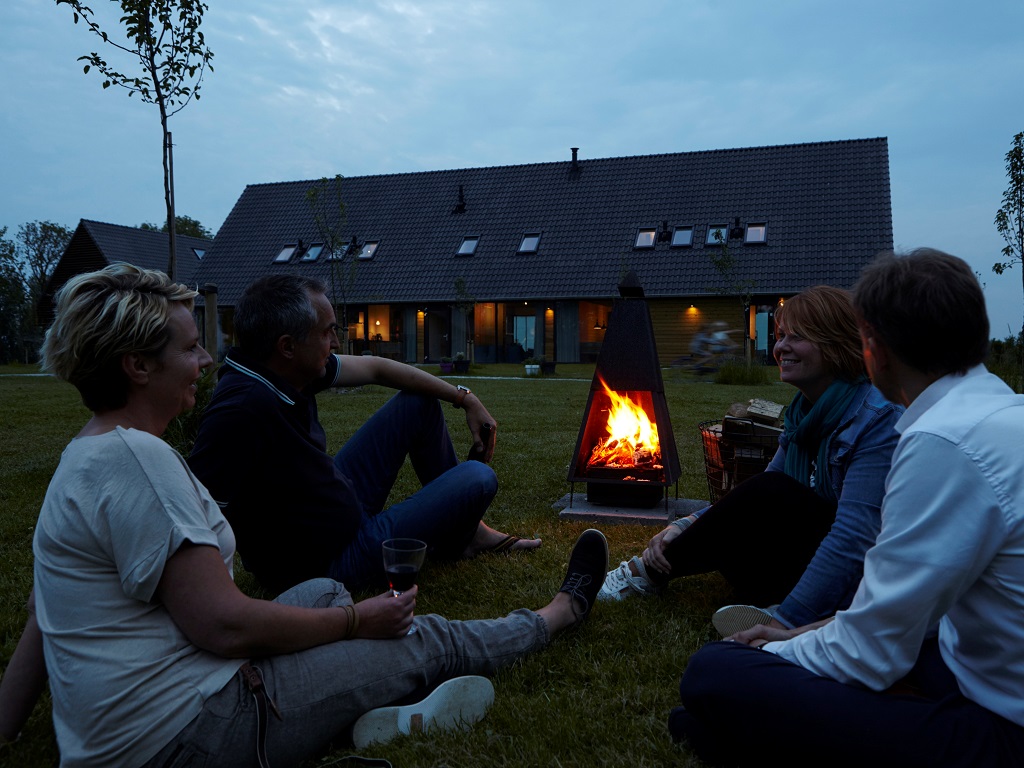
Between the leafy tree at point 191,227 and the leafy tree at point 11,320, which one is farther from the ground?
the leafy tree at point 191,227

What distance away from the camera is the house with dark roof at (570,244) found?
22.0m

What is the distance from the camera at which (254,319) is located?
9.26 ft

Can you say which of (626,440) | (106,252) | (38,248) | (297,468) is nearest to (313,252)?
(106,252)

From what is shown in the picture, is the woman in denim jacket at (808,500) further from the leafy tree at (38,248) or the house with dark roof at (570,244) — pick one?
the leafy tree at (38,248)

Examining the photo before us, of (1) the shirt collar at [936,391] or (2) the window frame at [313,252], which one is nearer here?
(1) the shirt collar at [936,391]

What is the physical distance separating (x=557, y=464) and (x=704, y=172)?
1991 cm

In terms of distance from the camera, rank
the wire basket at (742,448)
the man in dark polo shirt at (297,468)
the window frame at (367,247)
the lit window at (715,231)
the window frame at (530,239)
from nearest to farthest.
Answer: the man in dark polo shirt at (297,468) < the wire basket at (742,448) < the lit window at (715,231) < the window frame at (530,239) < the window frame at (367,247)

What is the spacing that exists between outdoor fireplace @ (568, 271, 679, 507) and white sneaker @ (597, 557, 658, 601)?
1.40 m

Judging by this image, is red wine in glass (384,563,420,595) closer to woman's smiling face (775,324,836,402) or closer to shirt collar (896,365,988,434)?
shirt collar (896,365,988,434)

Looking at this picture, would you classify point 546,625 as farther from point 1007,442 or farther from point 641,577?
point 1007,442

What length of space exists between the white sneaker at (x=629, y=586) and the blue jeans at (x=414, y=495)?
0.66 meters

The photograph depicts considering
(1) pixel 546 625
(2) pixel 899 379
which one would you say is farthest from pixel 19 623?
(2) pixel 899 379

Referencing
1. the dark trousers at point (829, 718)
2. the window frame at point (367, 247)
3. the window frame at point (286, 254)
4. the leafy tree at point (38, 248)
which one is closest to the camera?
the dark trousers at point (829, 718)

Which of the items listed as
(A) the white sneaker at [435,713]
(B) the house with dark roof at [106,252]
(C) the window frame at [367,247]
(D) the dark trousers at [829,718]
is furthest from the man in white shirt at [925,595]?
(B) the house with dark roof at [106,252]
